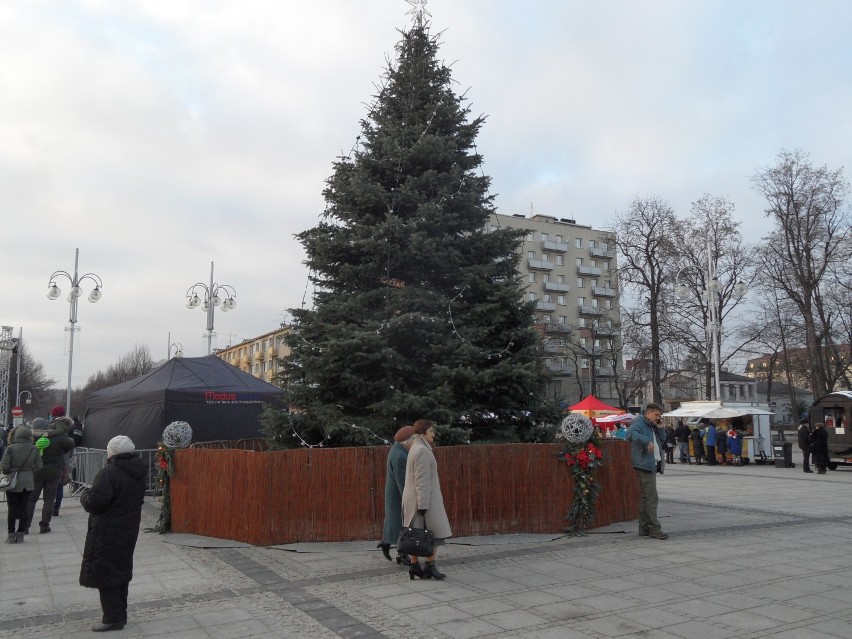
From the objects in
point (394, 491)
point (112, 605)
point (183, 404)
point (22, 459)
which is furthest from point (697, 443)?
point (112, 605)

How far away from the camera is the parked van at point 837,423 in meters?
24.9

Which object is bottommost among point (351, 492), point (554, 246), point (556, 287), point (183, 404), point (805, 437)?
point (351, 492)

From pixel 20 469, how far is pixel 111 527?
18.0 feet

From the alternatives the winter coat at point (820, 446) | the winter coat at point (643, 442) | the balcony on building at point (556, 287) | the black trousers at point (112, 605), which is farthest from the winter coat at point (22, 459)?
the balcony on building at point (556, 287)

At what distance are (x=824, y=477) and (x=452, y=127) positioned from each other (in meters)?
16.7

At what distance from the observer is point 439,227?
1110cm

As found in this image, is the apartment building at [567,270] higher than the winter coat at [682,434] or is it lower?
higher

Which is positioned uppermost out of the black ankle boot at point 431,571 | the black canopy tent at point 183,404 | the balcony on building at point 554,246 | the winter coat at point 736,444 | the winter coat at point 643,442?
the balcony on building at point 554,246

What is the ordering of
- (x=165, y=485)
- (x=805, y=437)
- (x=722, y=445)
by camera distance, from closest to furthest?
(x=165, y=485)
(x=805, y=437)
(x=722, y=445)

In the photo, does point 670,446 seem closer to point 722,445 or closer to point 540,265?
point 722,445

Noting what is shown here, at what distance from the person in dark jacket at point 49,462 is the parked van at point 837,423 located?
23.4m

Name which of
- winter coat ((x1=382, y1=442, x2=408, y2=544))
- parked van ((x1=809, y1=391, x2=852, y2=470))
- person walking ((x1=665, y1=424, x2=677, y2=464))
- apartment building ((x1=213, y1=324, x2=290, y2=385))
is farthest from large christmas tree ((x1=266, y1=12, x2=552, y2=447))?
apartment building ((x1=213, y1=324, x2=290, y2=385))

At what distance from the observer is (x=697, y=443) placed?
2895cm

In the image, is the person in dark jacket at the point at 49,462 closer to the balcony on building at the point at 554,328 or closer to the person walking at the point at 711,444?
the person walking at the point at 711,444
